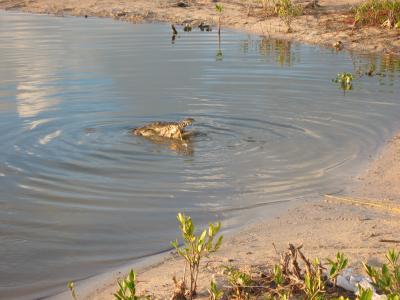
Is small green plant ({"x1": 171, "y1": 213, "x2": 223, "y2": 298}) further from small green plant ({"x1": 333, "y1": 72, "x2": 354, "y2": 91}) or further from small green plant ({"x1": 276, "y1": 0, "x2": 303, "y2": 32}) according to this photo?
small green plant ({"x1": 276, "y1": 0, "x2": 303, "y2": 32})

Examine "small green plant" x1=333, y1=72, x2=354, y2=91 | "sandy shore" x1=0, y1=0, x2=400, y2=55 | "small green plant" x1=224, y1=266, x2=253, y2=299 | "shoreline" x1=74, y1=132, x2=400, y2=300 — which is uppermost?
"sandy shore" x1=0, y1=0, x2=400, y2=55

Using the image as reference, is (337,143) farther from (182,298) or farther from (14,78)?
(14,78)

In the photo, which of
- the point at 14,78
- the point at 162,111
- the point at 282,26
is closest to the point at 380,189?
the point at 162,111

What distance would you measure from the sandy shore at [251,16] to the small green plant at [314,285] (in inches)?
580

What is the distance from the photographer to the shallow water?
638cm

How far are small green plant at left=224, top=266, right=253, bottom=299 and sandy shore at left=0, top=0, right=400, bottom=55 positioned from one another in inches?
577

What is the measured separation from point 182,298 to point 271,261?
98 cm

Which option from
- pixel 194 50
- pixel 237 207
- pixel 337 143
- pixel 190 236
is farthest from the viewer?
pixel 194 50

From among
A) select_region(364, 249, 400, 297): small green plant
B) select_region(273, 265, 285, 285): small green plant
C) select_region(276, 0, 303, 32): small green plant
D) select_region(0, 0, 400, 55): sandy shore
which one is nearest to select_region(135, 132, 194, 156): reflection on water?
select_region(273, 265, 285, 285): small green plant

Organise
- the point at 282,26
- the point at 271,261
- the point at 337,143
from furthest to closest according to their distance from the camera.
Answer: the point at 282,26, the point at 337,143, the point at 271,261

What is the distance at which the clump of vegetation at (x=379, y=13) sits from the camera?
1967 centimetres

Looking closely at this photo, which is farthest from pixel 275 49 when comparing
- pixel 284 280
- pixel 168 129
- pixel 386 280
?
pixel 386 280

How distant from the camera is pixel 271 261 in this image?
5.34 meters

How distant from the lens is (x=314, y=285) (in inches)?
169
